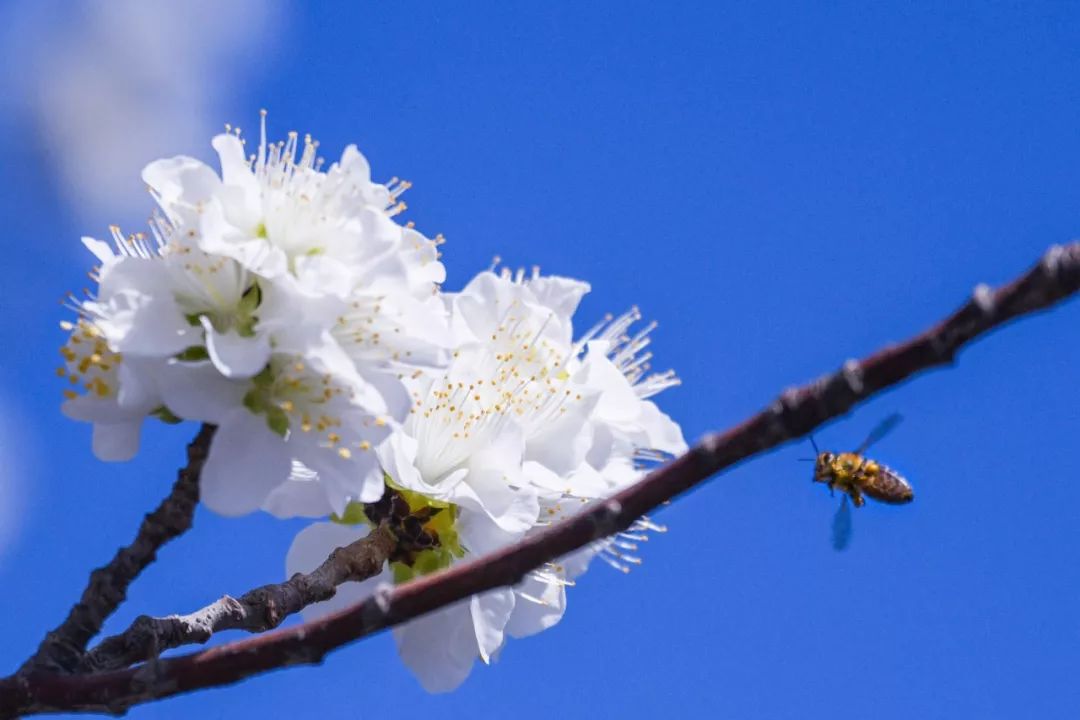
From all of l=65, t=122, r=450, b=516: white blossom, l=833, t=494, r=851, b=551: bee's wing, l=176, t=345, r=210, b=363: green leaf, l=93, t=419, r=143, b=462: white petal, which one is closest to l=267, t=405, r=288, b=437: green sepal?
l=65, t=122, r=450, b=516: white blossom

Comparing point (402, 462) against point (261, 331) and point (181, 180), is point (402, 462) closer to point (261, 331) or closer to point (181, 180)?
point (261, 331)

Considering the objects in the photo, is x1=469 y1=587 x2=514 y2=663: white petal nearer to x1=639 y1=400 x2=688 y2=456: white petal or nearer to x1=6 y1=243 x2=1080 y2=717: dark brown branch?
x1=639 y1=400 x2=688 y2=456: white petal

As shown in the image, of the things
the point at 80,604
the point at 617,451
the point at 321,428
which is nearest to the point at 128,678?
the point at 80,604

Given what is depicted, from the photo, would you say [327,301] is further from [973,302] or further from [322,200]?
[973,302]

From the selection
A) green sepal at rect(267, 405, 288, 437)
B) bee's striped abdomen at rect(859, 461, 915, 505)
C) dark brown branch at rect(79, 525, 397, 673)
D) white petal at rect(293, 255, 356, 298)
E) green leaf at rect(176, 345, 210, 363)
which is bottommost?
dark brown branch at rect(79, 525, 397, 673)

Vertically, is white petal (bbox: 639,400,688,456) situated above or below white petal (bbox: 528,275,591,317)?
below

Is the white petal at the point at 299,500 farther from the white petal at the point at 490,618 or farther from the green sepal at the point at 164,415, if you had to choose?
the white petal at the point at 490,618

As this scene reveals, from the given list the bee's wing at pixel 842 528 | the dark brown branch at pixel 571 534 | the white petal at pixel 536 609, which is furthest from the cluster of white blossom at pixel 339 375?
the bee's wing at pixel 842 528

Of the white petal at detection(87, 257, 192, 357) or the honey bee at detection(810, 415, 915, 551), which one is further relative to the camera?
the honey bee at detection(810, 415, 915, 551)

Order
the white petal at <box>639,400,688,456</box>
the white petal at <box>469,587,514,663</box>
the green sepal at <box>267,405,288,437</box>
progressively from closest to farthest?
the green sepal at <box>267,405,288,437</box> < the white petal at <box>469,587,514,663</box> < the white petal at <box>639,400,688,456</box>
